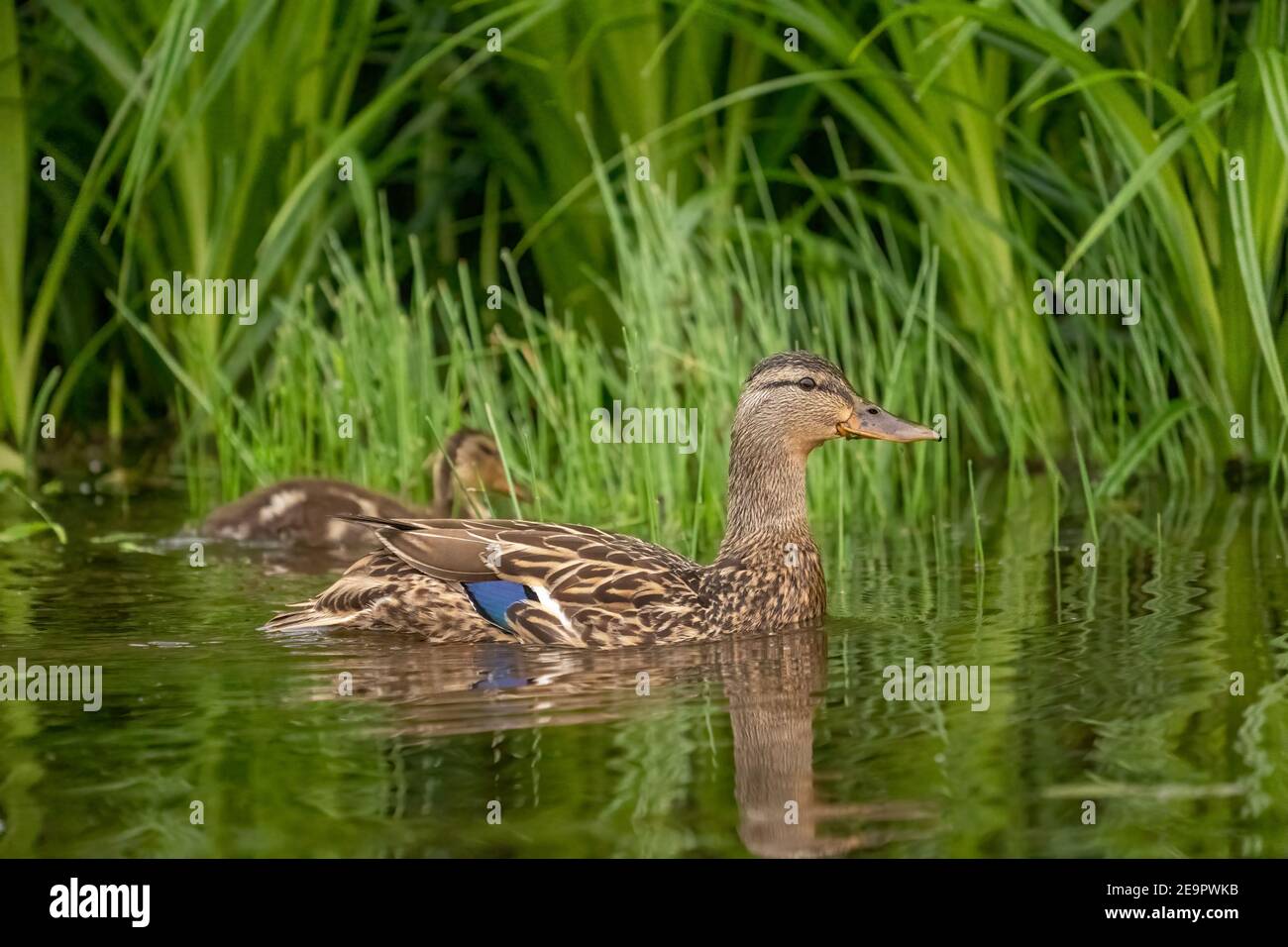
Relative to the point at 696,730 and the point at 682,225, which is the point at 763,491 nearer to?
the point at 696,730

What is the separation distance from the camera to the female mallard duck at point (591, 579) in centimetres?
582

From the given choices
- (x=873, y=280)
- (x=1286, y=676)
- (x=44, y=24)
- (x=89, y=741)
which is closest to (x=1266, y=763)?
(x=1286, y=676)

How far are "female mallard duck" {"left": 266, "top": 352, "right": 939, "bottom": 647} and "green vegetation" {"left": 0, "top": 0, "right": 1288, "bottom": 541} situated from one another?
35.2 inches

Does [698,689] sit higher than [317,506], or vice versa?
[317,506]

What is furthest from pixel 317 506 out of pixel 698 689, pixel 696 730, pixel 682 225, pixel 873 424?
pixel 696 730

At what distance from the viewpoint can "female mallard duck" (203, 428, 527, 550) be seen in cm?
787

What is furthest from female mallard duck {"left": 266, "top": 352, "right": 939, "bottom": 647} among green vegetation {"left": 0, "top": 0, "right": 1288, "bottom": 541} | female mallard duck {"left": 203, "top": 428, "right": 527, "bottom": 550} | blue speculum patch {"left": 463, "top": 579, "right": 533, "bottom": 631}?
female mallard duck {"left": 203, "top": 428, "right": 527, "bottom": 550}

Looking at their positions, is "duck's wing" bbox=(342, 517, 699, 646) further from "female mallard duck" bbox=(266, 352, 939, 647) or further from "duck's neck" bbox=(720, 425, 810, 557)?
"duck's neck" bbox=(720, 425, 810, 557)

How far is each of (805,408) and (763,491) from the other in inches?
10.6

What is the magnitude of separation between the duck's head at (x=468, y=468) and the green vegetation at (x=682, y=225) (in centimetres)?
17

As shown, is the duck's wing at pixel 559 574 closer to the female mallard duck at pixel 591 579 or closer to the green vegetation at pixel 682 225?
the female mallard duck at pixel 591 579

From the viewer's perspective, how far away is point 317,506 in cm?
792

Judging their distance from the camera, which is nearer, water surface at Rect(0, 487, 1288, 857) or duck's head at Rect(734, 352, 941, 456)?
water surface at Rect(0, 487, 1288, 857)
